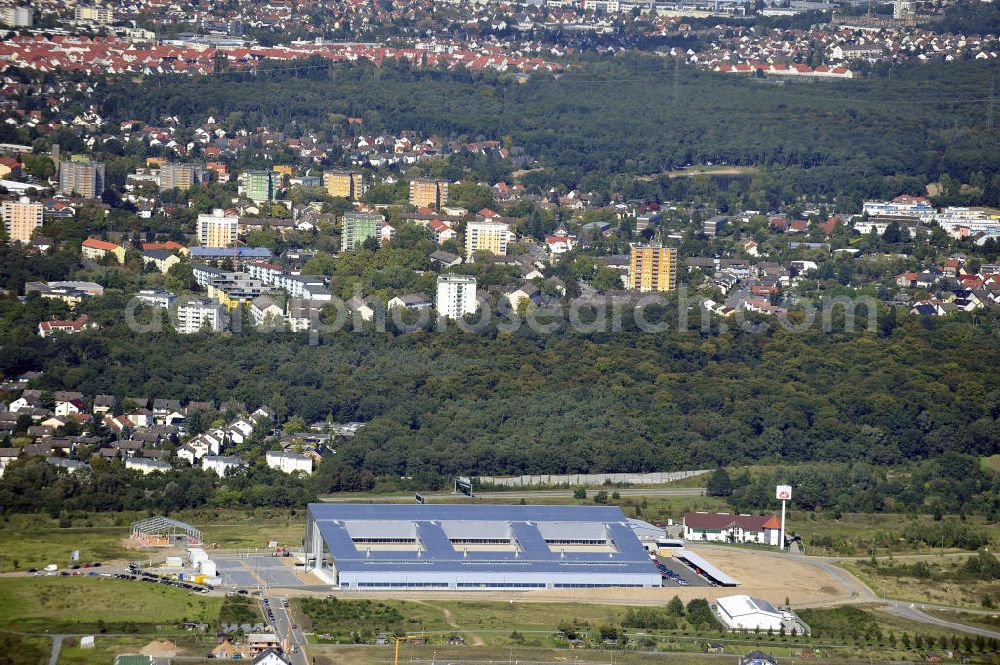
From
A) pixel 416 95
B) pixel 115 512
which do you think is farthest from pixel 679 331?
pixel 416 95

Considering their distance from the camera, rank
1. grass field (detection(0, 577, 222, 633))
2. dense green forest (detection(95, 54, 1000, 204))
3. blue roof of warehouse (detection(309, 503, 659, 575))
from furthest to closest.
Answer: dense green forest (detection(95, 54, 1000, 204)), blue roof of warehouse (detection(309, 503, 659, 575)), grass field (detection(0, 577, 222, 633))

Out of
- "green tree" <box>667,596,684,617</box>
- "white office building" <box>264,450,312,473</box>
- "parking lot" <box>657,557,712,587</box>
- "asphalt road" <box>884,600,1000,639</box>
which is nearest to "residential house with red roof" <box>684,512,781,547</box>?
"parking lot" <box>657,557,712,587</box>

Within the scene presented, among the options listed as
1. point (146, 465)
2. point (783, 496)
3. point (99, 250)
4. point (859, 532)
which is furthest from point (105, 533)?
point (99, 250)

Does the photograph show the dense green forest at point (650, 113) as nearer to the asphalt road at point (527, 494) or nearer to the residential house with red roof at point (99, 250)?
the residential house with red roof at point (99, 250)

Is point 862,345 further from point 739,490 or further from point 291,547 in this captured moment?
point 291,547

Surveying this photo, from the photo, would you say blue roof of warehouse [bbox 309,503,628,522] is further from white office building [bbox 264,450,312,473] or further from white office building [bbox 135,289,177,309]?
white office building [bbox 135,289,177,309]

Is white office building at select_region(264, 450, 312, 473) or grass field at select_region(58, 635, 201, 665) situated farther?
white office building at select_region(264, 450, 312, 473)

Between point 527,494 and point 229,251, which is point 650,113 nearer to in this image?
point 229,251
